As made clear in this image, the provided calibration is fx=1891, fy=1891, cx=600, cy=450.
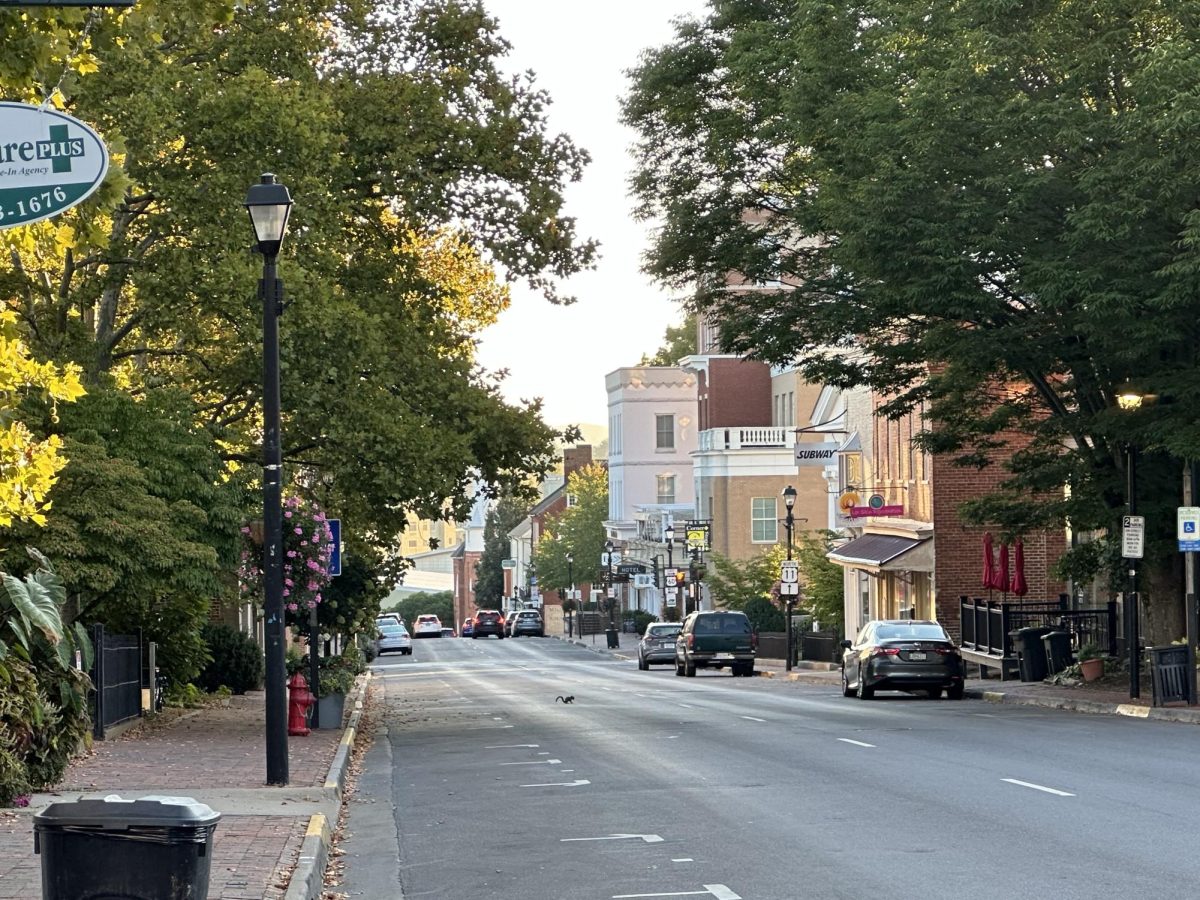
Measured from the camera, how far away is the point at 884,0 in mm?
30531

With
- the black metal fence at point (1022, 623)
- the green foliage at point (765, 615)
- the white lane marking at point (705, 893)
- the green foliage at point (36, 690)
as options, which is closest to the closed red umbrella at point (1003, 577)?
the black metal fence at point (1022, 623)

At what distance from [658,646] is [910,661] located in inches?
1035

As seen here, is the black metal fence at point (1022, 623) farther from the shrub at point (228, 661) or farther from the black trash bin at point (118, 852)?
the black trash bin at point (118, 852)

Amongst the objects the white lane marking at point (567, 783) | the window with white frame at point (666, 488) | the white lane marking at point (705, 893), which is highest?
the window with white frame at point (666, 488)

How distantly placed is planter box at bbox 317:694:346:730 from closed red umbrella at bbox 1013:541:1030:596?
2208 cm

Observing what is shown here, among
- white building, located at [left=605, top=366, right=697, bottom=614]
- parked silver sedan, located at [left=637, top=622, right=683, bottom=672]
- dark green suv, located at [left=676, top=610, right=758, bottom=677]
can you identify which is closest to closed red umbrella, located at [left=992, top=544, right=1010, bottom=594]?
dark green suv, located at [left=676, top=610, right=758, bottom=677]

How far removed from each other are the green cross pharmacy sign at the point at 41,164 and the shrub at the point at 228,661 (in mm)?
30802

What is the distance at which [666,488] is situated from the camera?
101 m

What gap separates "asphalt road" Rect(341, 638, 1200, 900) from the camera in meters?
11.6

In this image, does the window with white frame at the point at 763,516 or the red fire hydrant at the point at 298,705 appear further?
the window with white frame at the point at 763,516

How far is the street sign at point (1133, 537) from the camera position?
2978cm

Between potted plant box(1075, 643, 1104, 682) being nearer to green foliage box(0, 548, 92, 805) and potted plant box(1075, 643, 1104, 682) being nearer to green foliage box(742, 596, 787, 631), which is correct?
green foliage box(0, 548, 92, 805)

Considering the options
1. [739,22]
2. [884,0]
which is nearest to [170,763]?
[884,0]

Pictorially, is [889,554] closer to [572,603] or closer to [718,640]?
[718,640]
